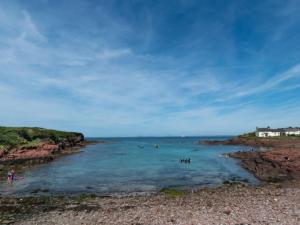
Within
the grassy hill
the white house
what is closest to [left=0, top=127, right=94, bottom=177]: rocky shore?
the grassy hill

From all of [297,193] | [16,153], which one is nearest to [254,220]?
[297,193]

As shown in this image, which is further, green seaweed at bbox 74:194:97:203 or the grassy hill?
the grassy hill

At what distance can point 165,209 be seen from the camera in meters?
24.3

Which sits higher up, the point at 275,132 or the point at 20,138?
the point at 275,132

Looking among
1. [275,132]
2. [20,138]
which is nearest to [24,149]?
[20,138]

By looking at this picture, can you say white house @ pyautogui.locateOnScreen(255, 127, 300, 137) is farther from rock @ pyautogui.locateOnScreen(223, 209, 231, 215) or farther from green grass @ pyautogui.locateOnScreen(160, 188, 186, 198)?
rock @ pyautogui.locateOnScreen(223, 209, 231, 215)

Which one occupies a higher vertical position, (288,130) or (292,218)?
(288,130)

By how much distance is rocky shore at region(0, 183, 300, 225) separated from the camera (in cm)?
2117

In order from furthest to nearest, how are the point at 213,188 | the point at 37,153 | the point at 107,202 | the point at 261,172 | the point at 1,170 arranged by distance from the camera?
the point at 37,153 → the point at 1,170 → the point at 261,172 → the point at 213,188 → the point at 107,202

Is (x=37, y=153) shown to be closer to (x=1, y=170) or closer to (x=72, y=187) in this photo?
(x=1, y=170)

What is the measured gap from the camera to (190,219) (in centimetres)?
2122

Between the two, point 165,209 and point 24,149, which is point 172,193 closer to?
point 165,209

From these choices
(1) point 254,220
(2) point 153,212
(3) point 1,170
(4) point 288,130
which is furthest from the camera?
(4) point 288,130

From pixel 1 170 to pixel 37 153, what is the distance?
25987 millimetres
